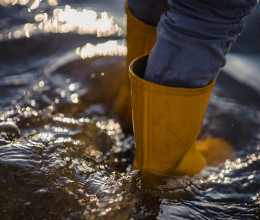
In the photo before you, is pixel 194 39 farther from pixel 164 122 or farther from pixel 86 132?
pixel 86 132

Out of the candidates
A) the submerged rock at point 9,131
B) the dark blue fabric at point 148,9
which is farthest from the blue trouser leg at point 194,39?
the submerged rock at point 9,131

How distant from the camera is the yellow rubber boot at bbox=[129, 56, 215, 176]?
1305mm

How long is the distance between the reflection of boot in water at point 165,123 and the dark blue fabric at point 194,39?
0.04 metres

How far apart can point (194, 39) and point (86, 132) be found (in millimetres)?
724

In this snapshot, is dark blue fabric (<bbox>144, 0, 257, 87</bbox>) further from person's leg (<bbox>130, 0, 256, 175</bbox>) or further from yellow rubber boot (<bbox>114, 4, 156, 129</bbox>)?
yellow rubber boot (<bbox>114, 4, 156, 129</bbox>)

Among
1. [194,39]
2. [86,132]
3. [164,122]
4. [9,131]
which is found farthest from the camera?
[86,132]

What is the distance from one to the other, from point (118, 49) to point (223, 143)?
1029 millimetres

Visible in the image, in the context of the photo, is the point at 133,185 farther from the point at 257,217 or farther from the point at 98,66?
the point at 98,66

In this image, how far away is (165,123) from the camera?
1.37 m

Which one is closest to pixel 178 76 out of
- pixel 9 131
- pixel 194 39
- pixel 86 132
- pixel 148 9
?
pixel 194 39

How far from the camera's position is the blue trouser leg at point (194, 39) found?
3.95 ft

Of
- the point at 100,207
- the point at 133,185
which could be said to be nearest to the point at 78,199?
the point at 100,207

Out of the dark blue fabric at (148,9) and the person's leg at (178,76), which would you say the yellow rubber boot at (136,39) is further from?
the person's leg at (178,76)

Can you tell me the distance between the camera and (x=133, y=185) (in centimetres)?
139
